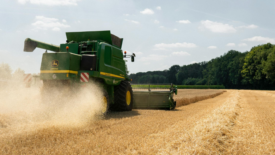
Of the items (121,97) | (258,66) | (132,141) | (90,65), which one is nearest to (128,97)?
(121,97)

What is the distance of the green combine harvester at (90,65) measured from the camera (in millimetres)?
7730

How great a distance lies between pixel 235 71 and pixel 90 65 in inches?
3613

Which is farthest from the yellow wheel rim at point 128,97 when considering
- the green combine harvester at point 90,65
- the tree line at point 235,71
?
the tree line at point 235,71

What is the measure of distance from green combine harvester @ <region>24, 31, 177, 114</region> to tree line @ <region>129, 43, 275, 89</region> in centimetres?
2160

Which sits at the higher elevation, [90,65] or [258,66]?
[258,66]

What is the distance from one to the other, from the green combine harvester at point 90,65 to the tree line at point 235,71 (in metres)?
21.6

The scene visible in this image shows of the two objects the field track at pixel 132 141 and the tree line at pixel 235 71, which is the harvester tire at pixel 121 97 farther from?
the tree line at pixel 235 71

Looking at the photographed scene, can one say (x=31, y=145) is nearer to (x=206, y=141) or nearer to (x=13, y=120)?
(x=13, y=120)

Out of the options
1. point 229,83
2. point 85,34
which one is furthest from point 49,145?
point 229,83

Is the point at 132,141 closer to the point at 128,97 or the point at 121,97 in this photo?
the point at 121,97

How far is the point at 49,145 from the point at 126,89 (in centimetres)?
583

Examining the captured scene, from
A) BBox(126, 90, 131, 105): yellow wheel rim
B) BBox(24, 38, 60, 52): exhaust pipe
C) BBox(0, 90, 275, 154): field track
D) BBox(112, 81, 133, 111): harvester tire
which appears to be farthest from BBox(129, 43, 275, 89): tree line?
BBox(0, 90, 275, 154): field track

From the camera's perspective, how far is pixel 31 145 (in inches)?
178

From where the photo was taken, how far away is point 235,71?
90875mm
